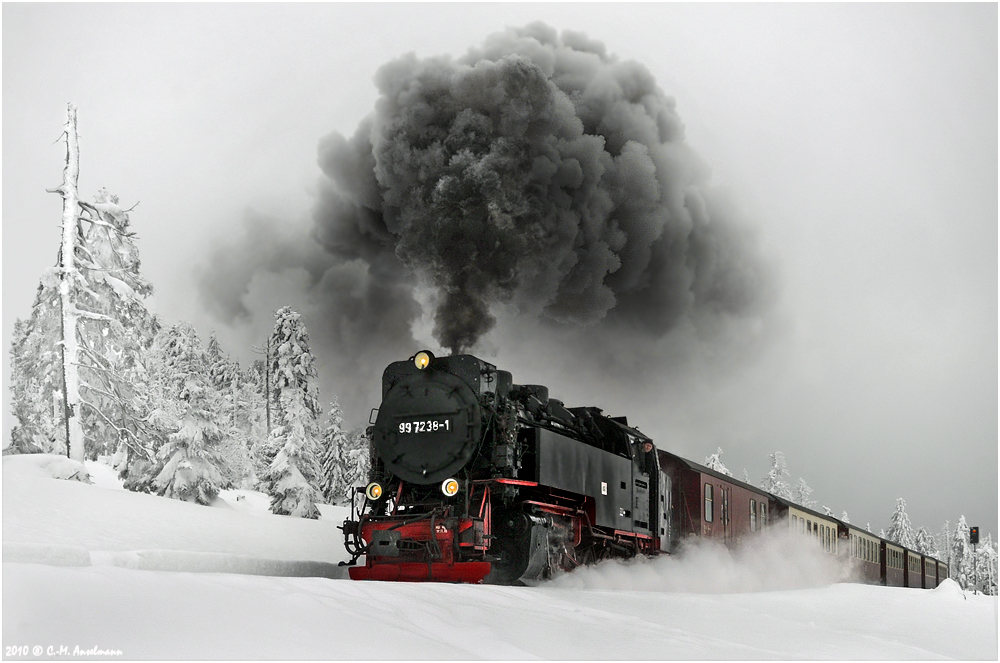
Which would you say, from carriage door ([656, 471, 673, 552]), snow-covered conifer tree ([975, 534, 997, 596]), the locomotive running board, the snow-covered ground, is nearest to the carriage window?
carriage door ([656, 471, 673, 552])

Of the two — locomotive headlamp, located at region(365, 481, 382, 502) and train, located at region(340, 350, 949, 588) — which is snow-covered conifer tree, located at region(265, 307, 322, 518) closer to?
train, located at region(340, 350, 949, 588)

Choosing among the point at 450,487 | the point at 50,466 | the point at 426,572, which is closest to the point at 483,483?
the point at 450,487

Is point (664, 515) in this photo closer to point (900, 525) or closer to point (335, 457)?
point (335, 457)

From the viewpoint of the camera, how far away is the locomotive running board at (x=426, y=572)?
36.6 feet

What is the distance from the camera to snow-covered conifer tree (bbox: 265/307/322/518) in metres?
25.3

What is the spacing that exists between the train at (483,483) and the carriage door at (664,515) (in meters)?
1.42

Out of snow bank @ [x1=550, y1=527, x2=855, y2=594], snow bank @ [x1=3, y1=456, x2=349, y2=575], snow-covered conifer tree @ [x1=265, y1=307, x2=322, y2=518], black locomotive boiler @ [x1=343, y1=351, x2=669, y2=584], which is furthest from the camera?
snow-covered conifer tree @ [x1=265, y1=307, x2=322, y2=518]

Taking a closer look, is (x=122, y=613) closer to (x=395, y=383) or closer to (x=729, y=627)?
(x=729, y=627)

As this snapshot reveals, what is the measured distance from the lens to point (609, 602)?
9.69 metres

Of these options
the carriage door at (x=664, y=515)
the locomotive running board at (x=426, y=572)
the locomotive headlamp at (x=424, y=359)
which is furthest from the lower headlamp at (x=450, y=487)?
the carriage door at (x=664, y=515)

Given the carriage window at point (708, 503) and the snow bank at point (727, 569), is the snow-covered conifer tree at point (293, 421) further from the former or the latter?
the snow bank at point (727, 569)

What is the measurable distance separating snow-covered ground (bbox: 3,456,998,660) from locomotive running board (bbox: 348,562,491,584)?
128cm

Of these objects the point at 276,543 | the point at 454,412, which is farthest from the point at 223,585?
the point at 276,543

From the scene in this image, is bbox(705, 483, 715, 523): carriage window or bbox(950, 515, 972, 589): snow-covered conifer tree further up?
bbox(705, 483, 715, 523): carriage window
